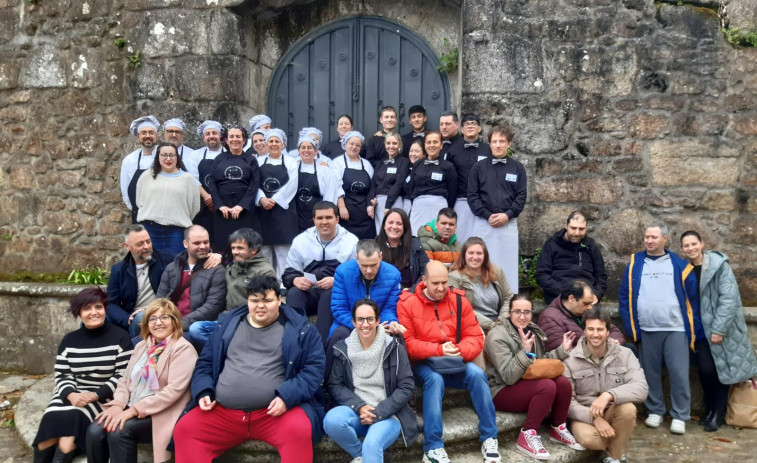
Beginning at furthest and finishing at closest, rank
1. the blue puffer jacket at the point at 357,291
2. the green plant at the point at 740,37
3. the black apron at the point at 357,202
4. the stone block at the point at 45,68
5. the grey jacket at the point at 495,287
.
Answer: the stone block at the point at 45,68 → the black apron at the point at 357,202 → the green plant at the point at 740,37 → the grey jacket at the point at 495,287 → the blue puffer jacket at the point at 357,291

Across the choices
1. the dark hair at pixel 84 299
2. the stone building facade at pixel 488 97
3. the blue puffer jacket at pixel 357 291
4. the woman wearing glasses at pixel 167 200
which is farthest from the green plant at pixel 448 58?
the dark hair at pixel 84 299

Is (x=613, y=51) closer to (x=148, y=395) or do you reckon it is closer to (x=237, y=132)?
(x=237, y=132)

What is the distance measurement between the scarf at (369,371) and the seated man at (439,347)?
27 centimetres

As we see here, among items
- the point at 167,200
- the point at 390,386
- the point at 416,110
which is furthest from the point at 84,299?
the point at 416,110

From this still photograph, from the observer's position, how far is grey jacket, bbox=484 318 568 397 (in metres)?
4.59

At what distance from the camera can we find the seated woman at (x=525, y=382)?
4.52 m

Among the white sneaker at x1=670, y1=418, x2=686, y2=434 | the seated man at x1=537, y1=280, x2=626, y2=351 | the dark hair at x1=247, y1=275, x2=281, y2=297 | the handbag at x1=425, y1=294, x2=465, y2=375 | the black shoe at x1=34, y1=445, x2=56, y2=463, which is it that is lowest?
the white sneaker at x1=670, y1=418, x2=686, y2=434

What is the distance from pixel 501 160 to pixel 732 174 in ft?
6.33

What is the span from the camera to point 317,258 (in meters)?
5.34

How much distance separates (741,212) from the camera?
6012mm

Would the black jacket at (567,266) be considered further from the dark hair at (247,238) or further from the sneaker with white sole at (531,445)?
the dark hair at (247,238)

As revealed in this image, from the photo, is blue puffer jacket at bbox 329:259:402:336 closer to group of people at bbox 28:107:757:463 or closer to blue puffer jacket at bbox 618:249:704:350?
group of people at bbox 28:107:757:463

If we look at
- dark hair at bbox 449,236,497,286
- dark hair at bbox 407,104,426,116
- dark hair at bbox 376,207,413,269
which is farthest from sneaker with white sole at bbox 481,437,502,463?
dark hair at bbox 407,104,426,116

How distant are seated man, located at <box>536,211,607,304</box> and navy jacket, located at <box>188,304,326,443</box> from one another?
7.15 feet
